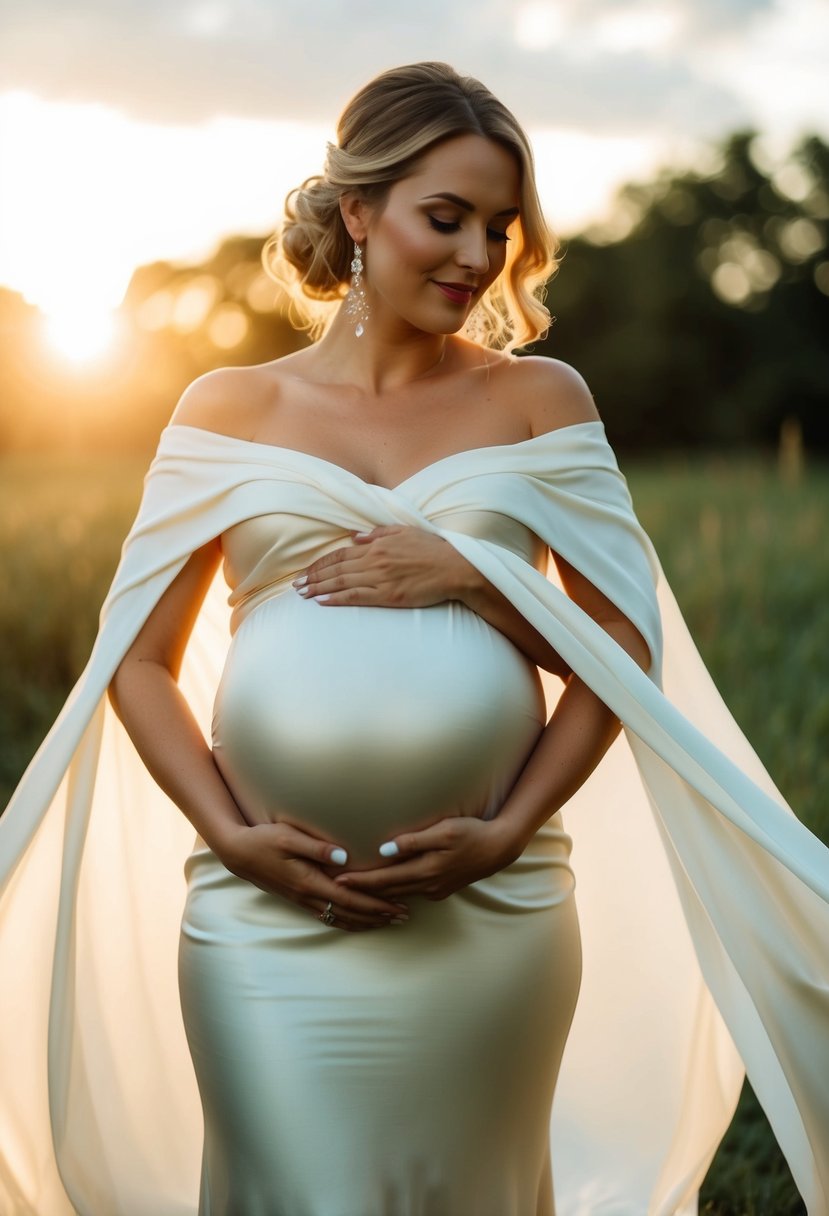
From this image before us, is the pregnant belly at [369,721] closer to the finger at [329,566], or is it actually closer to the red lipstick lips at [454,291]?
the finger at [329,566]

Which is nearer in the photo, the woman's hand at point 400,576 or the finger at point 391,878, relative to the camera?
the finger at point 391,878

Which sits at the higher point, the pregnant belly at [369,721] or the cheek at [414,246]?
the cheek at [414,246]

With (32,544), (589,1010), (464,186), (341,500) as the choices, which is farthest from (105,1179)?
(32,544)

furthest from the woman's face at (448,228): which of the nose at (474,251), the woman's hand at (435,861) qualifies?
the woman's hand at (435,861)

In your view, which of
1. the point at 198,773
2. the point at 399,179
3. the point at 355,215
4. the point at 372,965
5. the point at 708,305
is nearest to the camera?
the point at 372,965

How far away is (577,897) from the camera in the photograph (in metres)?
3.32

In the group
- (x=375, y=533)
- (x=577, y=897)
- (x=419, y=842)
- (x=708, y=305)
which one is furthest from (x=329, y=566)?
(x=708, y=305)

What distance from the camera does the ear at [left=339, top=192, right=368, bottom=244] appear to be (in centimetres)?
275

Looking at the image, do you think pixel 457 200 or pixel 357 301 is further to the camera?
pixel 357 301

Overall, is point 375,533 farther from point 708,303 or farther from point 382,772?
A: point 708,303

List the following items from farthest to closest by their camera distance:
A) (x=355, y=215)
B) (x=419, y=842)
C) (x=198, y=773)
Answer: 1. (x=355, y=215)
2. (x=198, y=773)
3. (x=419, y=842)

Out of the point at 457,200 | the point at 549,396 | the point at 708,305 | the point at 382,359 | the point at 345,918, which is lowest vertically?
the point at 345,918

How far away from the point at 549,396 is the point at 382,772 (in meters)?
0.89

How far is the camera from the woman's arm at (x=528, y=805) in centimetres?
229
